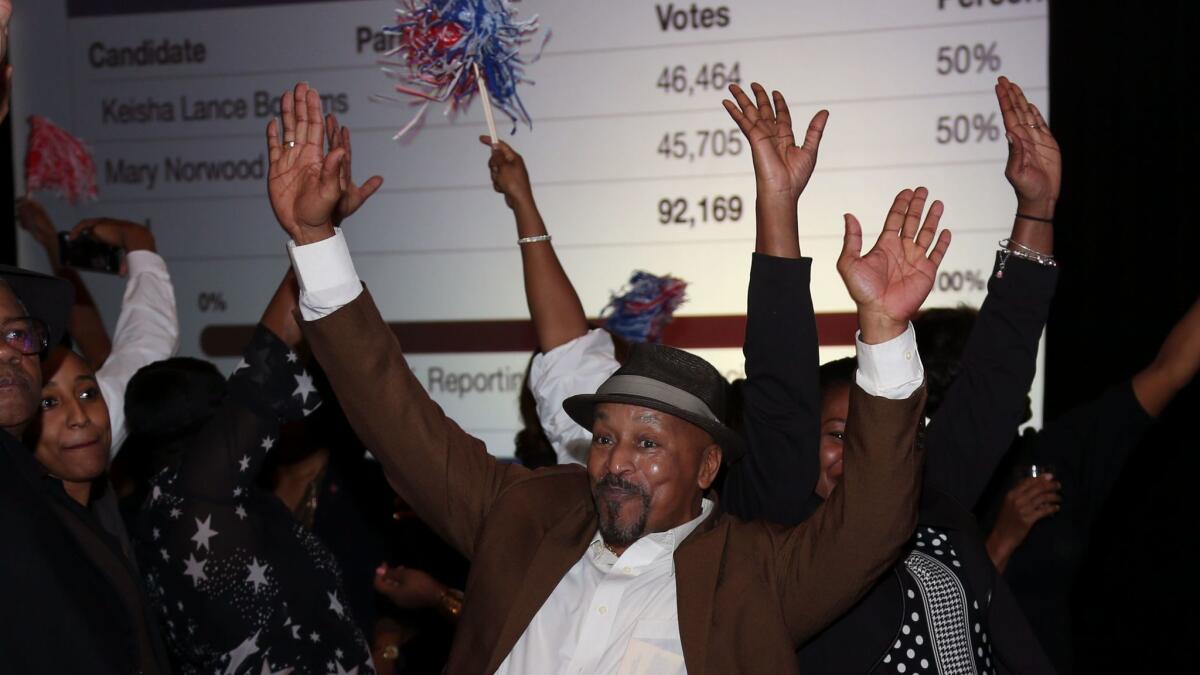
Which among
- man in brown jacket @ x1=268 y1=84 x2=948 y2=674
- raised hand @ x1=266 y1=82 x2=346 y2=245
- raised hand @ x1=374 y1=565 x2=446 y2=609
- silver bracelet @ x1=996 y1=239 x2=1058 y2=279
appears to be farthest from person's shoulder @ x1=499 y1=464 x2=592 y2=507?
silver bracelet @ x1=996 y1=239 x2=1058 y2=279

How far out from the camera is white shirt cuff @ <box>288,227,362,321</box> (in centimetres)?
197

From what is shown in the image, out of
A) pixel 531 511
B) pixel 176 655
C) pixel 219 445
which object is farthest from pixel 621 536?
pixel 176 655

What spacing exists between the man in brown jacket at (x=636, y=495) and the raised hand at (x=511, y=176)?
592mm

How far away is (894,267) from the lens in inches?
71.4

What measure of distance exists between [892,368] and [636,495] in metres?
0.48

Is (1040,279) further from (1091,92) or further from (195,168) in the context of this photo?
(195,168)

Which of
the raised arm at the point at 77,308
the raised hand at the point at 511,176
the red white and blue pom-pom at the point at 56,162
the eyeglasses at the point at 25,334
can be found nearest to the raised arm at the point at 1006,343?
the raised hand at the point at 511,176

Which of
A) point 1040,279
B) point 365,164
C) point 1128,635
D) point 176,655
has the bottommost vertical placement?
point 1128,635

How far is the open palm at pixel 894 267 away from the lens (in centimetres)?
178

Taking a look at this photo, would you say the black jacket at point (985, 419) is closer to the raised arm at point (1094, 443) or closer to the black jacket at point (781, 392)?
the black jacket at point (781, 392)

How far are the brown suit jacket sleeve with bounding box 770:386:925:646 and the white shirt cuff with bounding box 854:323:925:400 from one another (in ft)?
0.04

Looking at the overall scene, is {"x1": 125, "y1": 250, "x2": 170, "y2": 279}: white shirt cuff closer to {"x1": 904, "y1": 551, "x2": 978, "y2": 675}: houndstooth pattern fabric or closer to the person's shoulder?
the person's shoulder

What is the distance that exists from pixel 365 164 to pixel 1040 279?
2442mm

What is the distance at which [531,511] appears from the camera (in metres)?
2.11
